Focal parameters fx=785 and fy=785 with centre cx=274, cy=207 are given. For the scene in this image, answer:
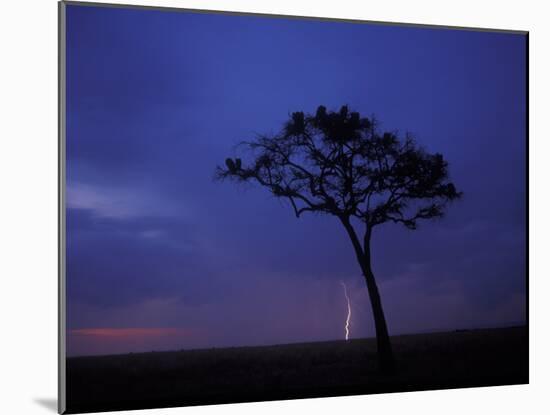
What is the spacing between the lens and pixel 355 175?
298 inches

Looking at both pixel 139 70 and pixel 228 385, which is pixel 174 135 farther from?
pixel 228 385

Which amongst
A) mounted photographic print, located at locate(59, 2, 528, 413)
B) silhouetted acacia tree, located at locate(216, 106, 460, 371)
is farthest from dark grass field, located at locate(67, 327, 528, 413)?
silhouetted acacia tree, located at locate(216, 106, 460, 371)

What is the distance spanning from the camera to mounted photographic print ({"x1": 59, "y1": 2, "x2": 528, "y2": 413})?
6883mm

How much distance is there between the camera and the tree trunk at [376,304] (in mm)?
7512

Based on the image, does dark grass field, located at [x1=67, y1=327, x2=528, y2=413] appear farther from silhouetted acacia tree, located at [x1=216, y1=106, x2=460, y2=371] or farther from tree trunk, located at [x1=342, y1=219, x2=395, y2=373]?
silhouetted acacia tree, located at [x1=216, y1=106, x2=460, y2=371]

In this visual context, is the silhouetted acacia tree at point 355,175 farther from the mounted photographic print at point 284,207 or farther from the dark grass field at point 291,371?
the dark grass field at point 291,371

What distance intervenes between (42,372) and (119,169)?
196 centimetres

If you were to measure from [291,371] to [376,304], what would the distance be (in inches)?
41.1

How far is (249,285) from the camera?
727 centimetres

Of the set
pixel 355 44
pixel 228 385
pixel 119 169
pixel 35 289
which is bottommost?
pixel 228 385

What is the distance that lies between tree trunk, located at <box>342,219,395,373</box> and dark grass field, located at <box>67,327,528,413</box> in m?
0.07

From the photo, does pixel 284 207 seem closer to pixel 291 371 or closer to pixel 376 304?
pixel 376 304
